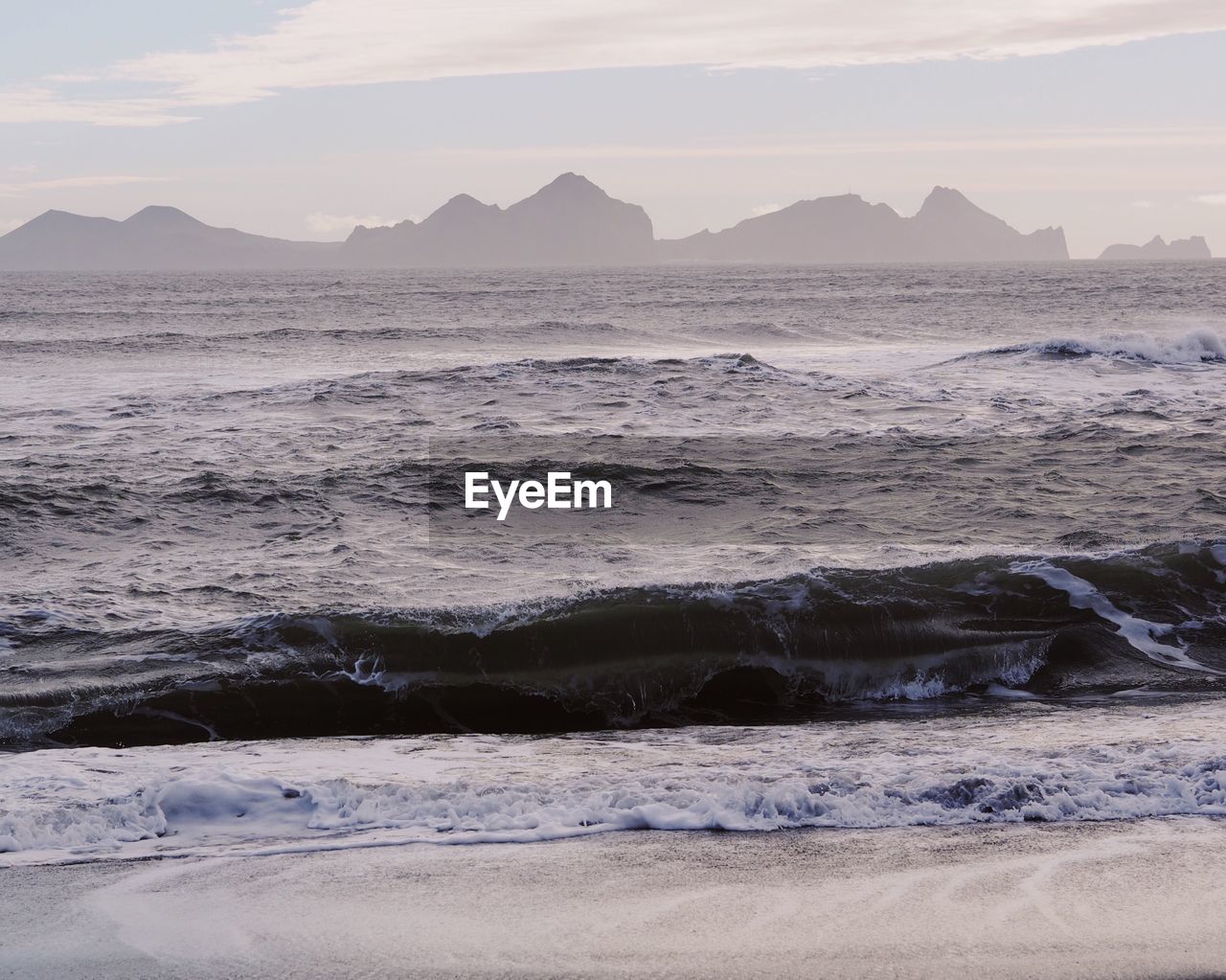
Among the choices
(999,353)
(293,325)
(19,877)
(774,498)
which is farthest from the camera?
(293,325)

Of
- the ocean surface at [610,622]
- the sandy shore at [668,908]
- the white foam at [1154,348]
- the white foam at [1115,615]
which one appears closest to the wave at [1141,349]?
the white foam at [1154,348]

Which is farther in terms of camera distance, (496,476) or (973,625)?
(496,476)

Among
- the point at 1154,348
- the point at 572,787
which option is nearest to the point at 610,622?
the point at 572,787

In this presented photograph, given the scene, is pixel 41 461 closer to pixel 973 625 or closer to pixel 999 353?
pixel 973 625

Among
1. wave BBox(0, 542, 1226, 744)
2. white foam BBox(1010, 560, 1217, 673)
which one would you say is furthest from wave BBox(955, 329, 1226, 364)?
wave BBox(0, 542, 1226, 744)

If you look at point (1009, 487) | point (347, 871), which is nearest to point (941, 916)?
point (347, 871)

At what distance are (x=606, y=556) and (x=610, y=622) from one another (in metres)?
2.45

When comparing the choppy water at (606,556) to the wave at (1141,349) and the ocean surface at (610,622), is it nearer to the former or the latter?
the ocean surface at (610,622)

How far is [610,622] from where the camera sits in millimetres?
9609

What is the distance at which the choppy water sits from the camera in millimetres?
8773

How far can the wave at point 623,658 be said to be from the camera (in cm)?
831

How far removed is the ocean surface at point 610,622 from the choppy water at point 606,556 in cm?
5

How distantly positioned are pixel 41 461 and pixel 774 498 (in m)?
10.8

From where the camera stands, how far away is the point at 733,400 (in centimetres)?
2325
